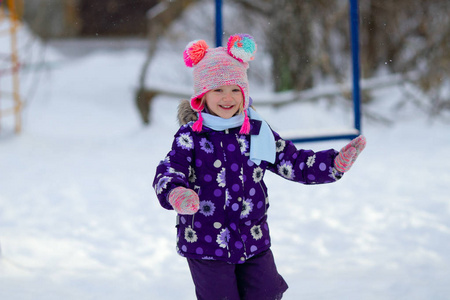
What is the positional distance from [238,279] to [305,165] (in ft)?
1.46

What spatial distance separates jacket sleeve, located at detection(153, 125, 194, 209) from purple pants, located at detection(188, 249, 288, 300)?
0.28m

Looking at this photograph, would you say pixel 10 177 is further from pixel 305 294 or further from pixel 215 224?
pixel 215 224

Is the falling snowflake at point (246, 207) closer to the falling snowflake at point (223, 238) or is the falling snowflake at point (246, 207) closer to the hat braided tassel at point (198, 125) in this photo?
the falling snowflake at point (223, 238)

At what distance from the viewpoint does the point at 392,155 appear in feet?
20.3

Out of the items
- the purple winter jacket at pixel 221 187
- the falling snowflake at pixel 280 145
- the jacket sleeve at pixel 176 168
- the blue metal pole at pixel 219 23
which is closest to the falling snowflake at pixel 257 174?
the purple winter jacket at pixel 221 187

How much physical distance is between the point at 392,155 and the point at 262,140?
4465 mm

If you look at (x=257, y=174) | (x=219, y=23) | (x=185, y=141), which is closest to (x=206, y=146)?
(x=185, y=141)

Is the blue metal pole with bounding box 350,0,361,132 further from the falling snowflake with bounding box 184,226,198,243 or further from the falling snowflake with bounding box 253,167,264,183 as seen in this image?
the falling snowflake with bounding box 184,226,198,243

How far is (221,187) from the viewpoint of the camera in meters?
1.94

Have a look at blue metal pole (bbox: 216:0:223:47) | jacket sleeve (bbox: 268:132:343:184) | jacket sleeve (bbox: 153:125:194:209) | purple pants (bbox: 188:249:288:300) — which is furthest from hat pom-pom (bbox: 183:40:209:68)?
blue metal pole (bbox: 216:0:223:47)

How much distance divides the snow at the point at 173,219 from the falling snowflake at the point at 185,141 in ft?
3.62

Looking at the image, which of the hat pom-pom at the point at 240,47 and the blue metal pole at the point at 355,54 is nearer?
the hat pom-pom at the point at 240,47

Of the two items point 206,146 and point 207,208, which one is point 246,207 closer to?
point 207,208

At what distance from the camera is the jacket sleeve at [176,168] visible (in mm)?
1816
